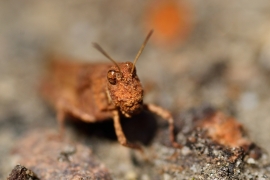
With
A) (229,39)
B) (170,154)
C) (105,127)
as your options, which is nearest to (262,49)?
(229,39)

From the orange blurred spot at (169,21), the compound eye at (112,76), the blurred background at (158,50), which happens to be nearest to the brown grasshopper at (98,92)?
the compound eye at (112,76)

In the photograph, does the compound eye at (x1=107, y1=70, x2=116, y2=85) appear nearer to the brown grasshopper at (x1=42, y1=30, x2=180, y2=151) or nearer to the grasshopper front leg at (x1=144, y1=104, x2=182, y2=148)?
the brown grasshopper at (x1=42, y1=30, x2=180, y2=151)

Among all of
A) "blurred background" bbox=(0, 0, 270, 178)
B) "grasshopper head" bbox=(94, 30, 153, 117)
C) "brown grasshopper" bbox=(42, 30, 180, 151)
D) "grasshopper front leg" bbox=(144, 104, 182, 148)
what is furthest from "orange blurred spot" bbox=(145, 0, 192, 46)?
"grasshopper head" bbox=(94, 30, 153, 117)

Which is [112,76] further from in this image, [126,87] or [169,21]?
[169,21]

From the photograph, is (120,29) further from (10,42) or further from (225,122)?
(225,122)

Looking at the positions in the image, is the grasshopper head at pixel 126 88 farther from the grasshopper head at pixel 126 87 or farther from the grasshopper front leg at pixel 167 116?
the grasshopper front leg at pixel 167 116

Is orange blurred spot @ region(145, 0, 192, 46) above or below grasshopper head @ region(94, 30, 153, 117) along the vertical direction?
above

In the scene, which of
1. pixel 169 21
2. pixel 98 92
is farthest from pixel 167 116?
pixel 169 21

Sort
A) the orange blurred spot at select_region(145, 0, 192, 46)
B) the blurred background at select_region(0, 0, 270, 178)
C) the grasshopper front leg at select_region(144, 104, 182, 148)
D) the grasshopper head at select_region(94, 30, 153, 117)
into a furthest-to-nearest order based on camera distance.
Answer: the orange blurred spot at select_region(145, 0, 192, 46), the blurred background at select_region(0, 0, 270, 178), the grasshopper front leg at select_region(144, 104, 182, 148), the grasshopper head at select_region(94, 30, 153, 117)
